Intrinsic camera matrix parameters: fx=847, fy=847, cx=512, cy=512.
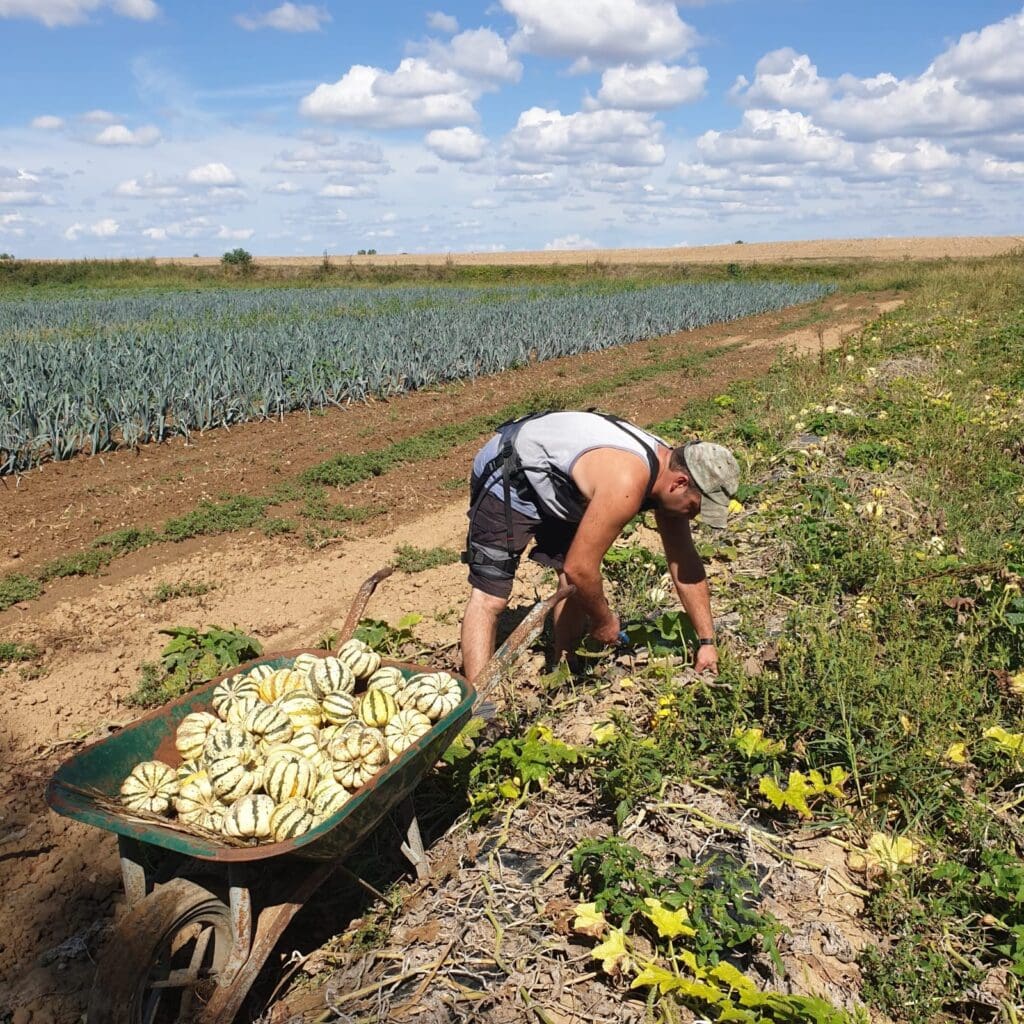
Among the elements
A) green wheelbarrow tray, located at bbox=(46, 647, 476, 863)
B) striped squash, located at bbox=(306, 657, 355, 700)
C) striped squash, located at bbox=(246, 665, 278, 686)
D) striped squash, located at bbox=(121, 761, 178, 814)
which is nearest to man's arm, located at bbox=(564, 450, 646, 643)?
green wheelbarrow tray, located at bbox=(46, 647, 476, 863)

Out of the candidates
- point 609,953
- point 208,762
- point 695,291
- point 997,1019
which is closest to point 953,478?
point 997,1019

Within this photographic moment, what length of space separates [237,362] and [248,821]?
988cm

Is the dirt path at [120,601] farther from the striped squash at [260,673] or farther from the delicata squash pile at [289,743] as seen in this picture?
the striped squash at [260,673]

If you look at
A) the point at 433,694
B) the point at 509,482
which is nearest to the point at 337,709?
the point at 433,694

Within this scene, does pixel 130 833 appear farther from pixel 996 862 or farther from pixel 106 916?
pixel 996 862

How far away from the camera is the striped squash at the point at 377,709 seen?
2998 mm

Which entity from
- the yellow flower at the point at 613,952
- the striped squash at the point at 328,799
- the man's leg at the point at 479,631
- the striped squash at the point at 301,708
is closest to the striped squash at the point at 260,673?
the striped squash at the point at 301,708

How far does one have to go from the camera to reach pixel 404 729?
2912 millimetres

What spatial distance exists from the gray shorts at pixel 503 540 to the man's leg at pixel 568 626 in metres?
0.24

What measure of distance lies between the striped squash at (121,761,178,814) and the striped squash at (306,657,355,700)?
0.59 meters

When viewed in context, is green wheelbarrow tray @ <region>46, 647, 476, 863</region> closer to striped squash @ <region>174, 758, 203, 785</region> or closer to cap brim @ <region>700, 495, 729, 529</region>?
striped squash @ <region>174, 758, 203, 785</region>

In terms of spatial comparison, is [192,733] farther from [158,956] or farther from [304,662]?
[158,956]

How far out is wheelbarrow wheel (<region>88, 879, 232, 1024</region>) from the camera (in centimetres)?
224

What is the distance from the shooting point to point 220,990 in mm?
2406
